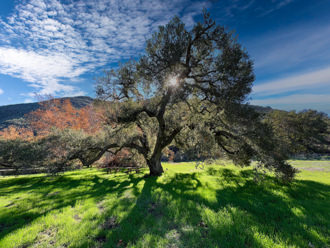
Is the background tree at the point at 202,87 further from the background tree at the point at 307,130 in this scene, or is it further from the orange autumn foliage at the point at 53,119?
the background tree at the point at 307,130

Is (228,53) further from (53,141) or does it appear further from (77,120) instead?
(77,120)

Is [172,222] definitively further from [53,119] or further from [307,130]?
[307,130]

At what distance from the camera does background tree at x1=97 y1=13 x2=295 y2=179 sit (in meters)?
9.38

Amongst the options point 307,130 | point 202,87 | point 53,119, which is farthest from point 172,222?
point 307,130

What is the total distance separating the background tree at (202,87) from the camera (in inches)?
369

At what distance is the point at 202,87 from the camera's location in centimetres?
1155

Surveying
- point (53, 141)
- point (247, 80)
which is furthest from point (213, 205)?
point (53, 141)

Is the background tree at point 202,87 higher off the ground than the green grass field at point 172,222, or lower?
higher

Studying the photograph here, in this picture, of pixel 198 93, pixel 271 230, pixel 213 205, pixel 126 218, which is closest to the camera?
pixel 271 230

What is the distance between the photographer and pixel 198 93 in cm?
1291

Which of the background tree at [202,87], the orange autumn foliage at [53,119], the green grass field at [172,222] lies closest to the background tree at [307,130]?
the background tree at [202,87]

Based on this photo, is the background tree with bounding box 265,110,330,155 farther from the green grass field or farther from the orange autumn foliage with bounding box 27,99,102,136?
the orange autumn foliage with bounding box 27,99,102,136

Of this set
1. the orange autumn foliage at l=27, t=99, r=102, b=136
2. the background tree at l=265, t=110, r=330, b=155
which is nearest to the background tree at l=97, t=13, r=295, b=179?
the orange autumn foliage at l=27, t=99, r=102, b=136

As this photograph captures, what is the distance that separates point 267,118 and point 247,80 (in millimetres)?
3150
